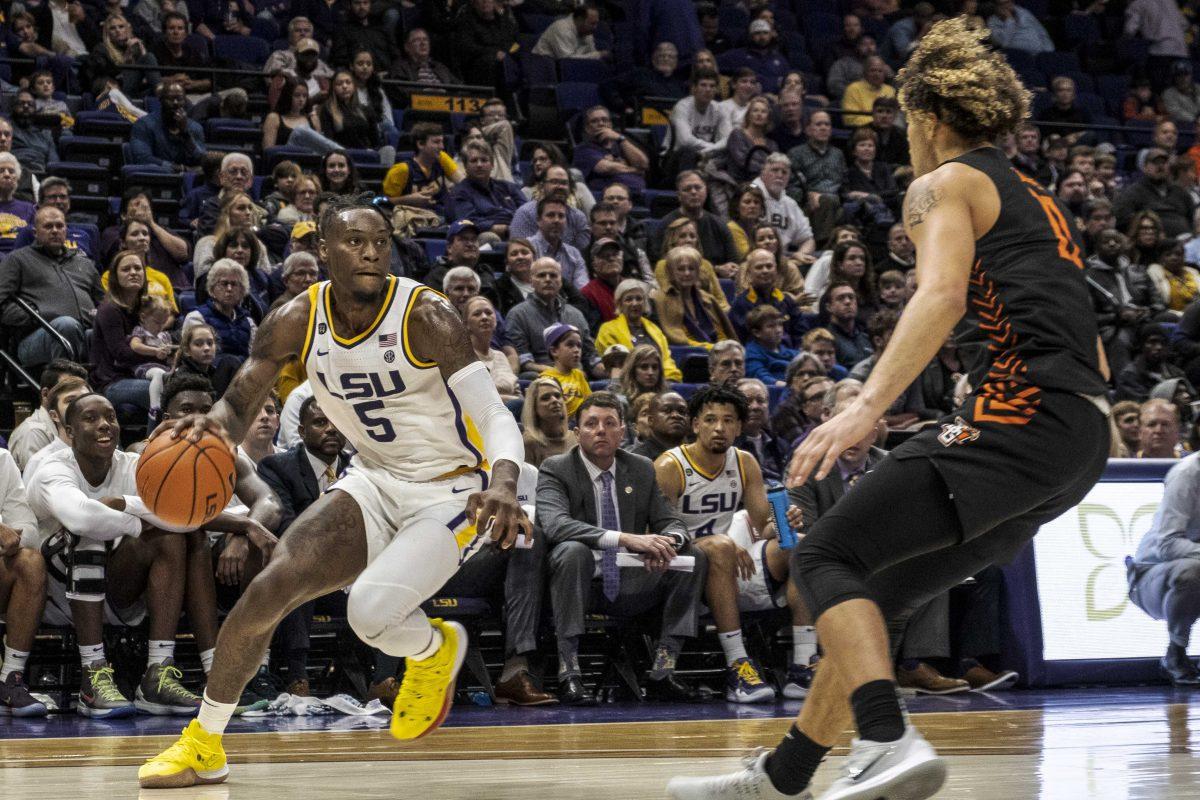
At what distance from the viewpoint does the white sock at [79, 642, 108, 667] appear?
6883 mm

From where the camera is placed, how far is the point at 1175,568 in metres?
7.54

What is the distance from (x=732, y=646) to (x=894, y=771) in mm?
4644

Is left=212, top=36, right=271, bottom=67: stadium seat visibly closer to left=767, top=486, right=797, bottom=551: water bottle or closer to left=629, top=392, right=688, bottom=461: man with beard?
left=629, top=392, right=688, bottom=461: man with beard

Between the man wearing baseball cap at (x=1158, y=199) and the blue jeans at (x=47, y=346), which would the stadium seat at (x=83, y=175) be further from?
the man wearing baseball cap at (x=1158, y=199)

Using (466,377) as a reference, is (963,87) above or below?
above

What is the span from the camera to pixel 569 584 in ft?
24.4

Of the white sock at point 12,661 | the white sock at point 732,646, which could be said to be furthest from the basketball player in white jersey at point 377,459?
the white sock at point 732,646

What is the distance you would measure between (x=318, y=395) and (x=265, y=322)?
0.31 m

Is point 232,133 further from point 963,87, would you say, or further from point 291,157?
point 963,87

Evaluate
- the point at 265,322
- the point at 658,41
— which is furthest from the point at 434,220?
the point at 265,322

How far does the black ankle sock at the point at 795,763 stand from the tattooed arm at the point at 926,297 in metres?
0.69

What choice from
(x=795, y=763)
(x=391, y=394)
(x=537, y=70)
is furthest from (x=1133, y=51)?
(x=795, y=763)

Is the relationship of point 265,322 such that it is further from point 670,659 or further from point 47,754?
point 670,659

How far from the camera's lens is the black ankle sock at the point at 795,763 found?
349 centimetres
